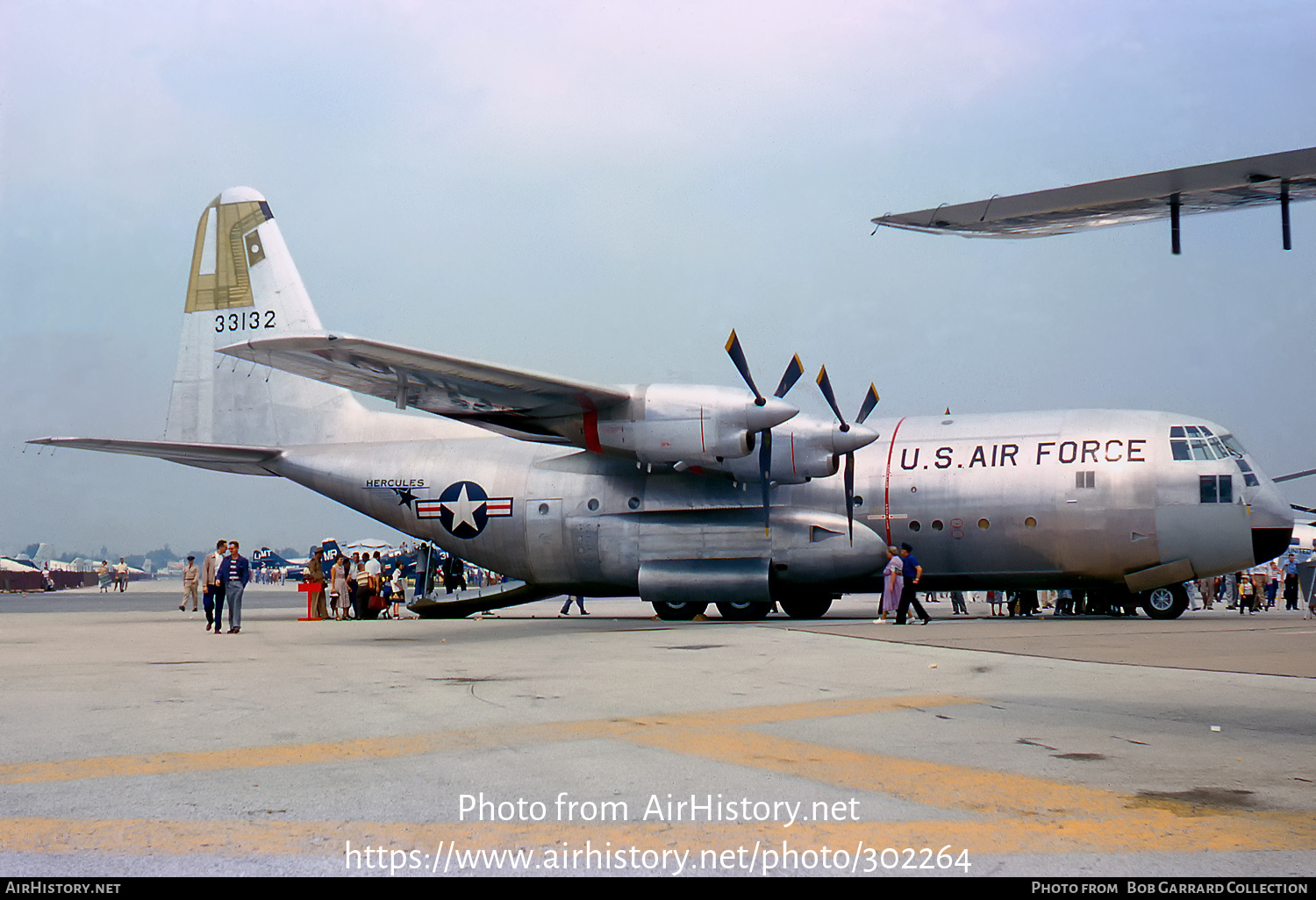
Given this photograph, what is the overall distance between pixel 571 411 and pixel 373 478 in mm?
6400

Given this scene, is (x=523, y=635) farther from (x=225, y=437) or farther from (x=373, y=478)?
(x=225, y=437)

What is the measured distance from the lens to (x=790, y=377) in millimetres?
19562

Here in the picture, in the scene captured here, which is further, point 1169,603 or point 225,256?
point 225,256

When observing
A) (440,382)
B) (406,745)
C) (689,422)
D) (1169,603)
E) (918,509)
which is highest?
(440,382)

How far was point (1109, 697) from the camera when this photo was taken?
8.34 metres

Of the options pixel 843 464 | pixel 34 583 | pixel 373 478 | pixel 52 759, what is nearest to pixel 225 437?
pixel 373 478

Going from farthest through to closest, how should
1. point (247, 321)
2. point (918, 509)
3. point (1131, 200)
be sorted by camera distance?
point (247, 321) → point (918, 509) → point (1131, 200)

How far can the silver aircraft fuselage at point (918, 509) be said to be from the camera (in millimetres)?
18719

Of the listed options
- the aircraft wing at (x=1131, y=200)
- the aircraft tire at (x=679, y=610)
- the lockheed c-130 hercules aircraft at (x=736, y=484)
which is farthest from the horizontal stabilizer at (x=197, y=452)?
the aircraft wing at (x=1131, y=200)

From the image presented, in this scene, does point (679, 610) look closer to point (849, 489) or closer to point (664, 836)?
point (849, 489)

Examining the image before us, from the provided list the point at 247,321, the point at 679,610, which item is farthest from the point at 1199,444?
the point at 247,321

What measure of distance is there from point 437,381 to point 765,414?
17.9 feet

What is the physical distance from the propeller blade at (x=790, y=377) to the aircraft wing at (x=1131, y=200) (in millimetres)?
12581
